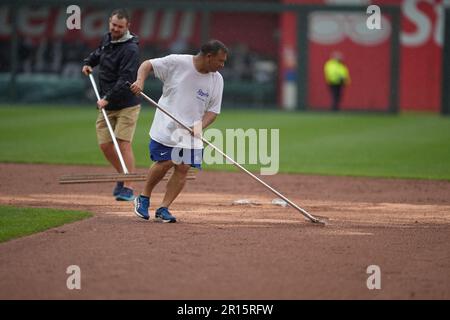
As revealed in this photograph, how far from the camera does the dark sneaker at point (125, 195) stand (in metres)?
12.5

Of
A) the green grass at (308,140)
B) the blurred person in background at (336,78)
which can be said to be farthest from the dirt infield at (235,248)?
the blurred person in background at (336,78)

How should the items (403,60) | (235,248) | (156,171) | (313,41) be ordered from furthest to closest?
(403,60) → (313,41) → (156,171) → (235,248)

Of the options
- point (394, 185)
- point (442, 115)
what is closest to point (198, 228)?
point (394, 185)

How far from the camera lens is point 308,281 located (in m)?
7.82

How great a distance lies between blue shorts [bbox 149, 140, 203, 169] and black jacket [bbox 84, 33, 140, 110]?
1.90m

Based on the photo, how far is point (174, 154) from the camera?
10453 millimetres

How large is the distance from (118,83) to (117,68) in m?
0.26

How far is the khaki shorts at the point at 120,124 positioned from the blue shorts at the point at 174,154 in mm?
2169

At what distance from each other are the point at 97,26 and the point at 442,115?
12163mm

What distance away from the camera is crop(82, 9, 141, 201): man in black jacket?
12.2 metres
